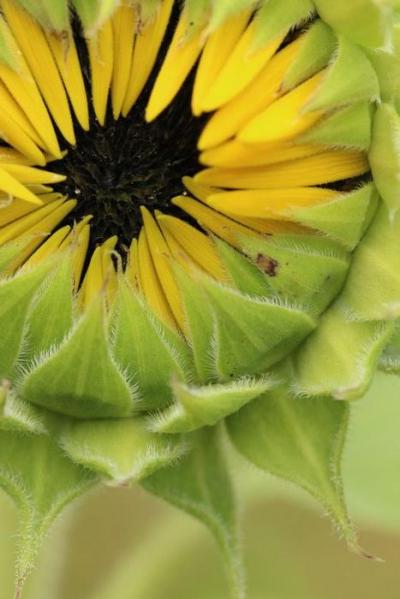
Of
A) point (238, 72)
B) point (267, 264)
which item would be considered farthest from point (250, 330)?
point (238, 72)

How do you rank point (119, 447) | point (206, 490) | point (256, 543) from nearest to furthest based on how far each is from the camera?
point (119, 447) → point (206, 490) → point (256, 543)

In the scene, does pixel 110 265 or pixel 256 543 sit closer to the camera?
pixel 110 265

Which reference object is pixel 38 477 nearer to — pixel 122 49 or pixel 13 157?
pixel 13 157

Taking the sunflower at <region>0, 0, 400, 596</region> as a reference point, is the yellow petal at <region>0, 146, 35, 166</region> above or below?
above

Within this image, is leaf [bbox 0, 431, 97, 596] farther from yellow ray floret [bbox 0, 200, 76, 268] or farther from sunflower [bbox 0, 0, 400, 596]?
yellow ray floret [bbox 0, 200, 76, 268]

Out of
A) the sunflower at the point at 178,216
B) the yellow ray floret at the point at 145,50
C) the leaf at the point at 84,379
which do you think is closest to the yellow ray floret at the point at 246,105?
the sunflower at the point at 178,216

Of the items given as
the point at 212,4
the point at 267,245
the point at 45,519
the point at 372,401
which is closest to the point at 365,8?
the point at 212,4

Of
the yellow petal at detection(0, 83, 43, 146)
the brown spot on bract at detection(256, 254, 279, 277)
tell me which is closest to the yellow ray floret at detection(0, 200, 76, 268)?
the yellow petal at detection(0, 83, 43, 146)
